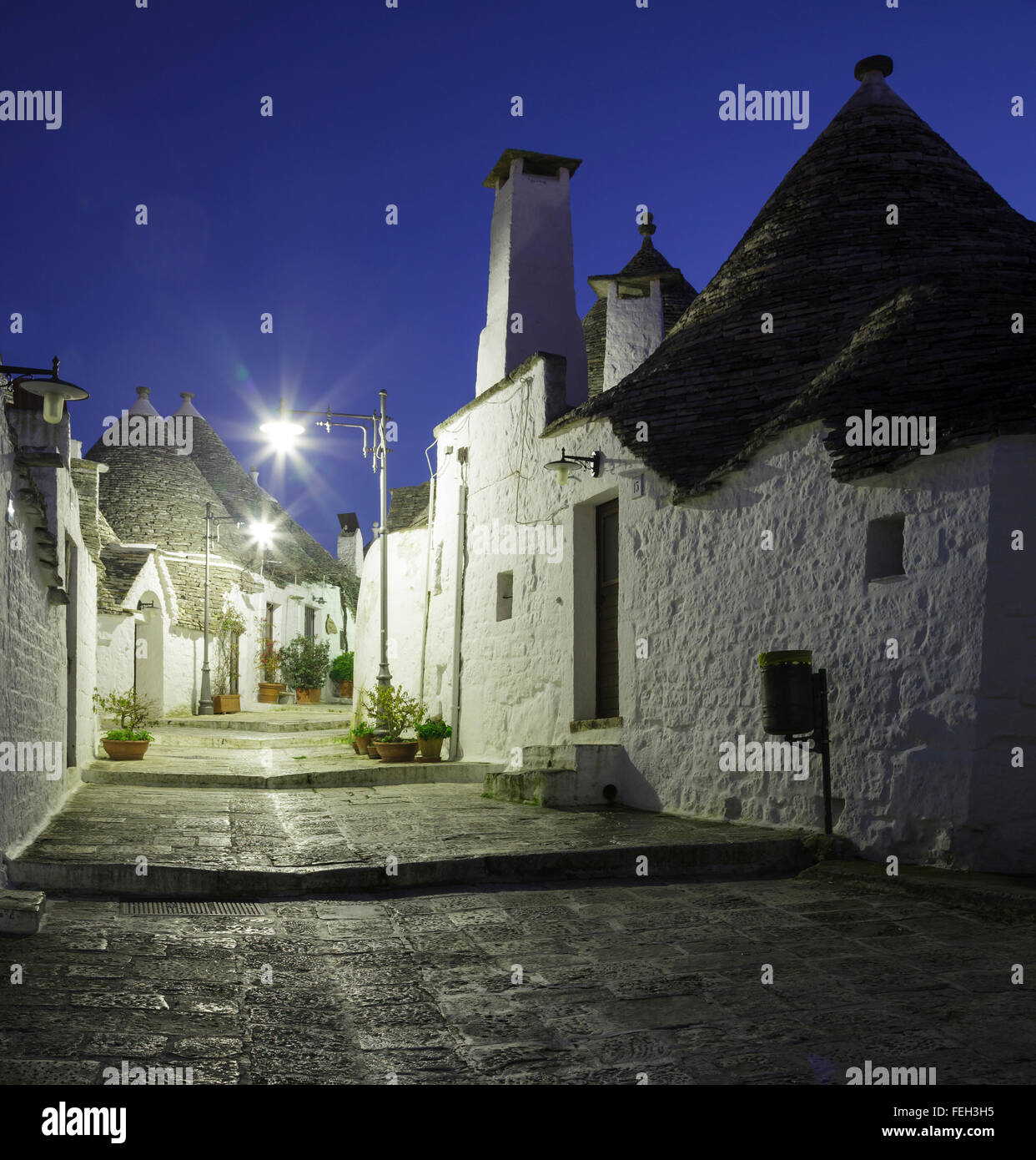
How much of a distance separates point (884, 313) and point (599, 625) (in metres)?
4.58

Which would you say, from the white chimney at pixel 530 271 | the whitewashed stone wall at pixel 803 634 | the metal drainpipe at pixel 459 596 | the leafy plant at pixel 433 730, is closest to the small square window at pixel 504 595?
the whitewashed stone wall at pixel 803 634

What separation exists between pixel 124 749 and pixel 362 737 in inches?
124

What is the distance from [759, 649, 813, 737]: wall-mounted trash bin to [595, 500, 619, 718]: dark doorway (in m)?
3.73

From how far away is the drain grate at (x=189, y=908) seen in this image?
5.86m

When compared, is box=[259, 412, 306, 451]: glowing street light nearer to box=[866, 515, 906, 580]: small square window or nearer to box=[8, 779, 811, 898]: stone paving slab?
box=[8, 779, 811, 898]: stone paving slab

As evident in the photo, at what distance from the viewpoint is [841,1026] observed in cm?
386

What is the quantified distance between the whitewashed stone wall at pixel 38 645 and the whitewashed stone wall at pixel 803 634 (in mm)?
4708

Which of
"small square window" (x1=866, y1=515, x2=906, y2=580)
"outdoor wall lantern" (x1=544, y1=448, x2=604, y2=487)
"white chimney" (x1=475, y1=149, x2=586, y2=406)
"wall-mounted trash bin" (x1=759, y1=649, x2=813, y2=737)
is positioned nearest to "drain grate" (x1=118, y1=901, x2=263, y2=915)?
"wall-mounted trash bin" (x1=759, y1=649, x2=813, y2=737)

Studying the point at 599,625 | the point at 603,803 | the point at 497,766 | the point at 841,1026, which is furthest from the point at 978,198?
the point at 841,1026

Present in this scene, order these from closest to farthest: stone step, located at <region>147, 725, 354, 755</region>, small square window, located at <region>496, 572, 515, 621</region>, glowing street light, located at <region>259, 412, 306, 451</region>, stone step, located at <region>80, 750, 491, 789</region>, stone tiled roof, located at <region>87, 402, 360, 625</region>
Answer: stone step, located at <region>80, 750, 491, 789</region> < small square window, located at <region>496, 572, 515, 621</region> < glowing street light, located at <region>259, 412, 306, 451</region> < stone step, located at <region>147, 725, 354, 755</region> < stone tiled roof, located at <region>87, 402, 360, 625</region>

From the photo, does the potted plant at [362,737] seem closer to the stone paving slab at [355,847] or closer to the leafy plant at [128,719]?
the leafy plant at [128,719]

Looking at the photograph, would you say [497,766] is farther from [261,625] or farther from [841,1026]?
[261,625]

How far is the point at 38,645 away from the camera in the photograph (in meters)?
8.52

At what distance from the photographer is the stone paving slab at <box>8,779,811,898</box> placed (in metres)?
6.31
